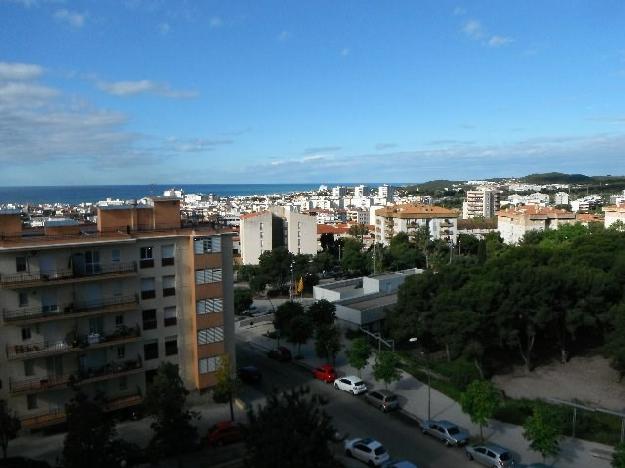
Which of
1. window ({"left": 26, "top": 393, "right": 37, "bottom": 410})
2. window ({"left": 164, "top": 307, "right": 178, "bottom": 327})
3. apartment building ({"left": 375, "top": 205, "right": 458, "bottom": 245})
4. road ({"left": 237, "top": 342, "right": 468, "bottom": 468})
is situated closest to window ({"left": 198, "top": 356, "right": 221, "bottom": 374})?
road ({"left": 237, "top": 342, "right": 468, "bottom": 468})

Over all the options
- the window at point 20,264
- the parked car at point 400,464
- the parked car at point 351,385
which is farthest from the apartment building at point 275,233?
the parked car at point 400,464

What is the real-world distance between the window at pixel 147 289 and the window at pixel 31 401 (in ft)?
18.8

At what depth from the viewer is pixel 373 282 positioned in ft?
151

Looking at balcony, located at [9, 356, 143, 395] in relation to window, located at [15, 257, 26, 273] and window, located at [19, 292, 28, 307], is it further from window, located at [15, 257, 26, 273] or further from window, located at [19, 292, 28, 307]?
window, located at [15, 257, 26, 273]

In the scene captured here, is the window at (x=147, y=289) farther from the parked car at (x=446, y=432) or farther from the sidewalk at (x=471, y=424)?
the parked car at (x=446, y=432)

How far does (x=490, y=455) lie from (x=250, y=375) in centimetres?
1368

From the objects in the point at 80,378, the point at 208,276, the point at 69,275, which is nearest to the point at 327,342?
the point at 208,276

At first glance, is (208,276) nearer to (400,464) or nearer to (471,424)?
(400,464)

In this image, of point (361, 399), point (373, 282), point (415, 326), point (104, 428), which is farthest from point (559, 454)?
point (373, 282)

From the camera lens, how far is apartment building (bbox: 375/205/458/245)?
80.9 m

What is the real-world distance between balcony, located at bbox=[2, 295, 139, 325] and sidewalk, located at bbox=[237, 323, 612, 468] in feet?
41.7

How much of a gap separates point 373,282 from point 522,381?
18.2 m

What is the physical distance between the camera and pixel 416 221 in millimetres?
81375

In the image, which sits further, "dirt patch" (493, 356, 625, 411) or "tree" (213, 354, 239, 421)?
"dirt patch" (493, 356, 625, 411)
